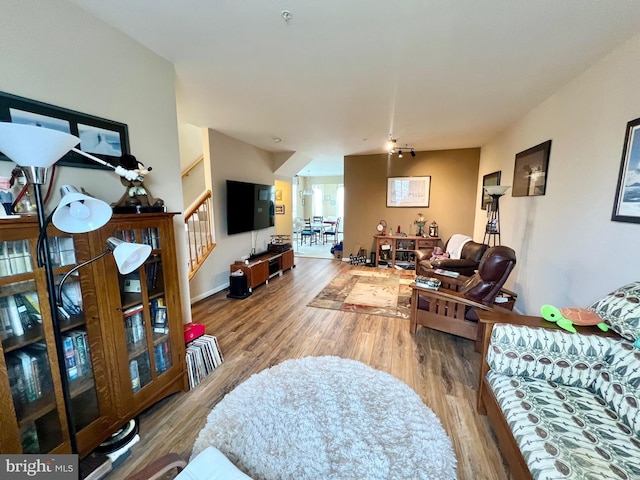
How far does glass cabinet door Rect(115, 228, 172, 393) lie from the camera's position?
1.65 meters

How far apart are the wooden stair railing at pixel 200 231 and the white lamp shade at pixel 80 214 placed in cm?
278

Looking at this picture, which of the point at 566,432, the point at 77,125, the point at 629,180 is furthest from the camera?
the point at 629,180

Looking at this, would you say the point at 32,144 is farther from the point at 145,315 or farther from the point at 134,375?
the point at 134,375

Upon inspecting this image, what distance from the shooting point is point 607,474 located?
0.95 m

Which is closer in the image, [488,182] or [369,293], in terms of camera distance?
[369,293]

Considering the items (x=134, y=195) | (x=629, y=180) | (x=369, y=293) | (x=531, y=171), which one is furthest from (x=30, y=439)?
(x=531, y=171)

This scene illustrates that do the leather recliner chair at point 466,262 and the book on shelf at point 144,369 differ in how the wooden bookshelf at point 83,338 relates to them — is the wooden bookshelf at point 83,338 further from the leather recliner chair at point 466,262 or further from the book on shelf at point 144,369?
the leather recliner chair at point 466,262

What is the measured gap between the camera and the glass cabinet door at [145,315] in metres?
1.65

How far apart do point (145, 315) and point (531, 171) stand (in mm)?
4234

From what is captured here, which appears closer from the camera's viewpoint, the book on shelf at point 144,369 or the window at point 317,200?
the book on shelf at point 144,369

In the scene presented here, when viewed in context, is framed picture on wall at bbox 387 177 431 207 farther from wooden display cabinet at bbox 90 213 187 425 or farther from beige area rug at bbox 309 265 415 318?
wooden display cabinet at bbox 90 213 187 425

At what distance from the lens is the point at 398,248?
242 inches

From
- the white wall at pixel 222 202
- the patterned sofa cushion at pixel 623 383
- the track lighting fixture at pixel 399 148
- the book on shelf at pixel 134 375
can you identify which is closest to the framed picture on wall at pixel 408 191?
the track lighting fixture at pixel 399 148

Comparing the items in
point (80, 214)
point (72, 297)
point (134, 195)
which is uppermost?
point (134, 195)
